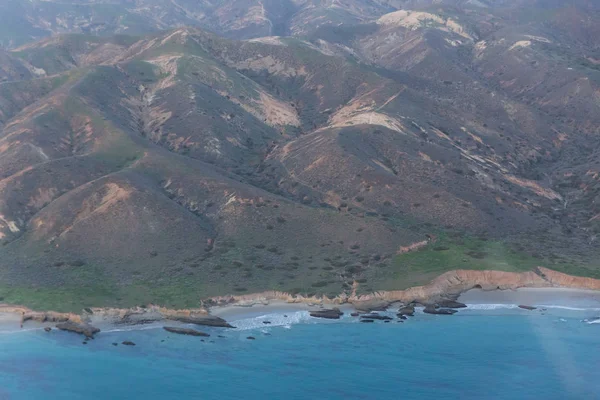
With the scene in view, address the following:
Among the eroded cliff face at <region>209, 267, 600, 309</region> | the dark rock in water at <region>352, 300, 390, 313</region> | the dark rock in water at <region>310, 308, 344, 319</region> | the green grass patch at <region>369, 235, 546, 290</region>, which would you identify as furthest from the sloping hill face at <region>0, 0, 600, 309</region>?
the dark rock in water at <region>310, 308, 344, 319</region>

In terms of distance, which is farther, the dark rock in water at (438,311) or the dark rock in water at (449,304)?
the dark rock in water at (449,304)

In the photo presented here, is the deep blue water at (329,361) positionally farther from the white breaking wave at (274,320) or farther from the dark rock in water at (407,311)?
the dark rock in water at (407,311)

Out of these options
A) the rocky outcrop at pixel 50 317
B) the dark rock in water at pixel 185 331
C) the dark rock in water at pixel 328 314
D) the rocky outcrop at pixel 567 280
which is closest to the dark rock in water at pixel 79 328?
the rocky outcrop at pixel 50 317

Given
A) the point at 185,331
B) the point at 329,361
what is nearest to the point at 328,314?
the point at 329,361

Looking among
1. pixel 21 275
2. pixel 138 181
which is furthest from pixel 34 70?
pixel 21 275

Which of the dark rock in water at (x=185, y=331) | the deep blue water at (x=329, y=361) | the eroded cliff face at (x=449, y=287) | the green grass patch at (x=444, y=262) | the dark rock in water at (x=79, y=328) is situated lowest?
the deep blue water at (x=329, y=361)

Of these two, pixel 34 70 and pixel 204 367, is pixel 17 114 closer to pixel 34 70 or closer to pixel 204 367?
pixel 34 70
